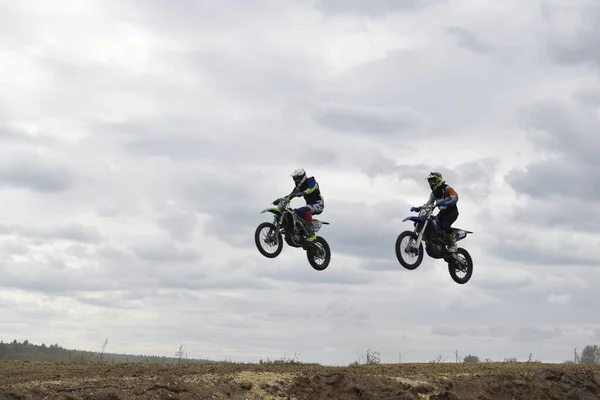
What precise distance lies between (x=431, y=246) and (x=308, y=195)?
4.23 metres

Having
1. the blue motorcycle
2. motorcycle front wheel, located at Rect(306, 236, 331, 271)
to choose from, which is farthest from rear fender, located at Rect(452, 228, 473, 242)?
motorcycle front wheel, located at Rect(306, 236, 331, 271)

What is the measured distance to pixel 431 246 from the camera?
2611 centimetres

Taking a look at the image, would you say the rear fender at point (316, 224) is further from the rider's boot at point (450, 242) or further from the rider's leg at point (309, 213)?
the rider's boot at point (450, 242)

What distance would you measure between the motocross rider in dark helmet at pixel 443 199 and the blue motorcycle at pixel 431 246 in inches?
7.3

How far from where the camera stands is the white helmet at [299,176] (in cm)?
2550

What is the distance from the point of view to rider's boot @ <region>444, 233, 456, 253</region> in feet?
88.0

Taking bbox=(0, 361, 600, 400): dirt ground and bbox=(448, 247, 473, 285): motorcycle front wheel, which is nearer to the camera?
bbox=(0, 361, 600, 400): dirt ground

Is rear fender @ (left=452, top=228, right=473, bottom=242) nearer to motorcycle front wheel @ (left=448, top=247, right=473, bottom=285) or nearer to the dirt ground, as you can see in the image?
motorcycle front wheel @ (left=448, top=247, right=473, bottom=285)

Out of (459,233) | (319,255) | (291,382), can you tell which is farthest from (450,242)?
(291,382)

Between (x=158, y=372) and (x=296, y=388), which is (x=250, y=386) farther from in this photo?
(x=158, y=372)

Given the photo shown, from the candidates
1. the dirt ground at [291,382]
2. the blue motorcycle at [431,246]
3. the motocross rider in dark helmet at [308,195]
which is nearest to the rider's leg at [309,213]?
the motocross rider in dark helmet at [308,195]

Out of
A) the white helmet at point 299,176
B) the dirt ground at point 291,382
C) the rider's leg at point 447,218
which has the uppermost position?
the white helmet at point 299,176

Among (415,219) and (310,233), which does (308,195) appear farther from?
(415,219)

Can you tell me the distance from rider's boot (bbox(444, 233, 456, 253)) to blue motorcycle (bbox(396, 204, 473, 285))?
0.15m
